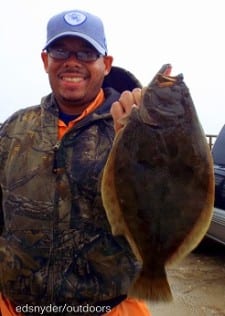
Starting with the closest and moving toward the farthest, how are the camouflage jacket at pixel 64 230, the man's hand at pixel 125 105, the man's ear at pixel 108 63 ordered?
the man's hand at pixel 125 105, the camouflage jacket at pixel 64 230, the man's ear at pixel 108 63

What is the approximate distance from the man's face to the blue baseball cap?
0.03 meters

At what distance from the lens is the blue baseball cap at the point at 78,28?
2.96 meters

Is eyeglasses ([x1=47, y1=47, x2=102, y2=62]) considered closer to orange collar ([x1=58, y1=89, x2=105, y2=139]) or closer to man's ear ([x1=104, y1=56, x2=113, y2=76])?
man's ear ([x1=104, y1=56, x2=113, y2=76])

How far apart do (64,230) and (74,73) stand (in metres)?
0.87

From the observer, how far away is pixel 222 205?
6941 millimetres

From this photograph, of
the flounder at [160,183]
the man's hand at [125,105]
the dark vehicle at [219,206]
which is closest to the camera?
the flounder at [160,183]

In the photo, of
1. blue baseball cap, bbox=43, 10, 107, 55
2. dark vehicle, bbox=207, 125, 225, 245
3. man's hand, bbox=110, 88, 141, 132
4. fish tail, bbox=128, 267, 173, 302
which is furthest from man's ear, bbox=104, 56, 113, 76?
dark vehicle, bbox=207, 125, 225, 245

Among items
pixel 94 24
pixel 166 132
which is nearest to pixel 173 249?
pixel 166 132

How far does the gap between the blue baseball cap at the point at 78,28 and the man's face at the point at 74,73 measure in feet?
0.11

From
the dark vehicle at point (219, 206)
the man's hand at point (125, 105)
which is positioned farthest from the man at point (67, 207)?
the dark vehicle at point (219, 206)

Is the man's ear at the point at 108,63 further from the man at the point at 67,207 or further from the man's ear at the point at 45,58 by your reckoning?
the man's ear at the point at 45,58

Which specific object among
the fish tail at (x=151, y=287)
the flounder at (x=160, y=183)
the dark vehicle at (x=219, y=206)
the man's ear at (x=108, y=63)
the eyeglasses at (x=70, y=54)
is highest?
the eyeglasses at (x=70, y=54)

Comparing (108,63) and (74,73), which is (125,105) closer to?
(74,73)

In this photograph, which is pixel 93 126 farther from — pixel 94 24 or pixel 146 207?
pixel 146 207
